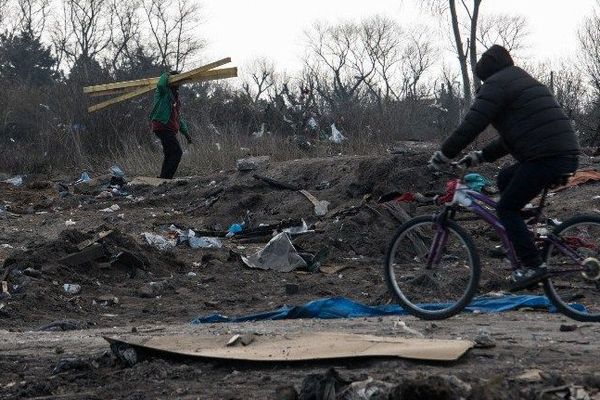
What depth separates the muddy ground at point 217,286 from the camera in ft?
15.5

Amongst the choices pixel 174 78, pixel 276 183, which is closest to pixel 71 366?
pixel 174 78

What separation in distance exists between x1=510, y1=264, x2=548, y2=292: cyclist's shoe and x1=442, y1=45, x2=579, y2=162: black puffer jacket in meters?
0.73

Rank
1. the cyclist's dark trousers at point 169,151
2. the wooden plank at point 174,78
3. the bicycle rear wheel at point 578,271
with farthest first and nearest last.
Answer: the cyclist's dark trousers at point 169,151, the wooden plank at point 174,78, the bicycle rear wheel at point 578,271

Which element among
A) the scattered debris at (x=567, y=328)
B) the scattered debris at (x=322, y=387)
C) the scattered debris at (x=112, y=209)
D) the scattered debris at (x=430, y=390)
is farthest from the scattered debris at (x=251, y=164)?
the scattered debris at (x=430, y=390)

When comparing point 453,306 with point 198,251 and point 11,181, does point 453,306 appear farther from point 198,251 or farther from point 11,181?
point 11,181

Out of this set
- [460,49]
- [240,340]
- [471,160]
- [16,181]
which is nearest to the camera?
[240,340]

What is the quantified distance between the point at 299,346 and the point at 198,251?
7638 millimetres

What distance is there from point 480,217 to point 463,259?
1.14ft

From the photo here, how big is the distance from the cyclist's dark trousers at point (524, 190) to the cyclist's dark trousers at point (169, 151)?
11035 mm

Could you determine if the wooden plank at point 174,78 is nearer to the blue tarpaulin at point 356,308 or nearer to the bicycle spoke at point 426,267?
the blue tarpaulin at point 356,308

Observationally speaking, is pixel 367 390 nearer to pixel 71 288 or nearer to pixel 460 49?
pixel 71 288

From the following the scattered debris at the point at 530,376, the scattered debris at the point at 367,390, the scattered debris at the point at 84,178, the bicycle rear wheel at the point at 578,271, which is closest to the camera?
the scattered debris at the point at 367,390

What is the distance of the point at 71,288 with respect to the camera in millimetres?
9852

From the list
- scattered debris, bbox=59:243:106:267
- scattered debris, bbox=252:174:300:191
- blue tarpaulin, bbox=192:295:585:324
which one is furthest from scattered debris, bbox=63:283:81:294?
scattered debris, bbox=252:174:300:191
